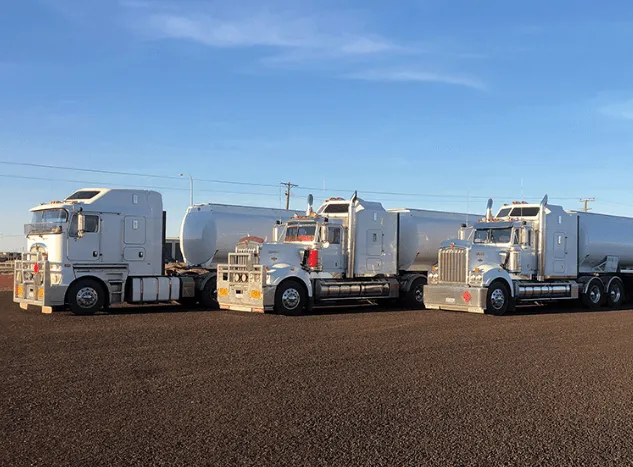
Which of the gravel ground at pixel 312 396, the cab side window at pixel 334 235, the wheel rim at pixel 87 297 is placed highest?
the cab side window at pixel 334 235

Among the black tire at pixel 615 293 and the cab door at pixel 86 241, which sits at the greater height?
the cab door at pixel 86 241

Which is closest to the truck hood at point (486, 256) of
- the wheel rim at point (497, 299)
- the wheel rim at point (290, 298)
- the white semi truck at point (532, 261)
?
the white semi truck at point (532, 261)

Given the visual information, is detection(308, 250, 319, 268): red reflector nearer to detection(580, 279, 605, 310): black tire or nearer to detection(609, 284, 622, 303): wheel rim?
detection(580, 279, 605, 310): black tire

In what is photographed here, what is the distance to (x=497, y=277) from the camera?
2159 centimetres

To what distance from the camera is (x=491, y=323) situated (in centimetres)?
1850

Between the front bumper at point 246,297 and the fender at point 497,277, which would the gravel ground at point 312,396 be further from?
the fender at point 497,277

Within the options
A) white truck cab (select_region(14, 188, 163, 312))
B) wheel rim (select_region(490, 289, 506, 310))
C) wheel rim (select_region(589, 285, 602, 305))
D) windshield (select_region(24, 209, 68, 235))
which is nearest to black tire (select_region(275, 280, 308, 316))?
white truck cab (select_region(14, 188, 163, 312))

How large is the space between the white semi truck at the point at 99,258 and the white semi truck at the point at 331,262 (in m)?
2.03

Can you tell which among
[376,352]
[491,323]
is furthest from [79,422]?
[491,323]

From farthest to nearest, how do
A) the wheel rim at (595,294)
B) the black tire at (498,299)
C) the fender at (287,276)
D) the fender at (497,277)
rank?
the wheel rim at (595,294), the fender at (497,277), the black tire at (498,299), the fender at (287,276)

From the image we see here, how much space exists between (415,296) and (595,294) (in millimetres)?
6785

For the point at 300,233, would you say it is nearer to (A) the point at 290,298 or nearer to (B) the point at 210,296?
(A) the point at 290,298

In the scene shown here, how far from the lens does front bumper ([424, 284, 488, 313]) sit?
68.8 ft

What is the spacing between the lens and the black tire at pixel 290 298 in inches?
808
